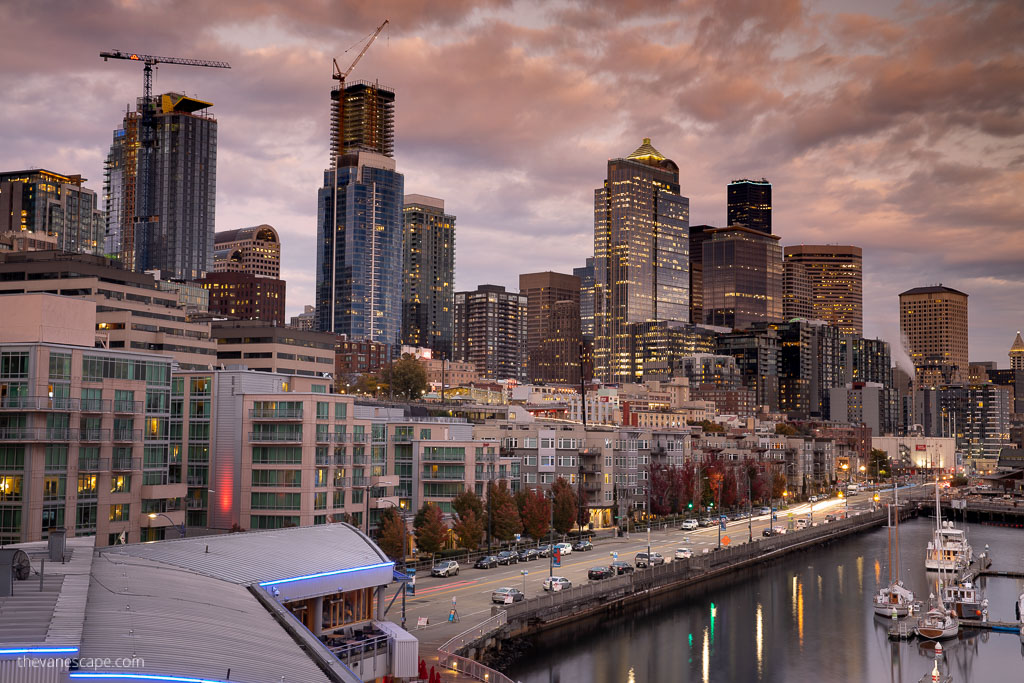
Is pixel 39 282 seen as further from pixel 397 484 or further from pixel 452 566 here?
pixel 452 566

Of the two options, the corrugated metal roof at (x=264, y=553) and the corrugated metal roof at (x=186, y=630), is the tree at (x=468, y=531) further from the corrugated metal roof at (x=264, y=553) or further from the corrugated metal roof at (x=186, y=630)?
the corrugated metal roof at (x=186, y=630)

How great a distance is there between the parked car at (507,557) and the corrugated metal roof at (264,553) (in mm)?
44853

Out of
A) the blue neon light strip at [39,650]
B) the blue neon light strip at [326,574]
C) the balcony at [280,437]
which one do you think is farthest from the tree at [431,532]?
the blue neon light strip at [39,650]

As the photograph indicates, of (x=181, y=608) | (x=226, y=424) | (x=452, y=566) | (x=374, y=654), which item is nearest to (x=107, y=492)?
(x=226, y=424)

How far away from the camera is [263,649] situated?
113ft

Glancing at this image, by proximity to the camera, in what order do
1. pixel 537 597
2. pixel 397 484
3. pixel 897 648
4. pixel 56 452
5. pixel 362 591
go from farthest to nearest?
pixel 397 484
pixel 897 648
pixel 537 597
pixel 56 452
pixel 362 591

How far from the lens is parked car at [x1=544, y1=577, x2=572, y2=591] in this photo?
87312 millimetres

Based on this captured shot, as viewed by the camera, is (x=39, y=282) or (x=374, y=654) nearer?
(x=374, y=654)

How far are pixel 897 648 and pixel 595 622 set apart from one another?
84.2 feet

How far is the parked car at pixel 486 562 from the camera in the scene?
97.7 metres

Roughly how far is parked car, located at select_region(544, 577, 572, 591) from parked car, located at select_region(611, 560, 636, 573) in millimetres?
11236

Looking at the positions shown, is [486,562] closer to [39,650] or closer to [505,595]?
[505,595]

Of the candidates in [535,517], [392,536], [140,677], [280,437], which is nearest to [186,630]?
[140,677]

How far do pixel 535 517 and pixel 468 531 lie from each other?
13615 millimetres
